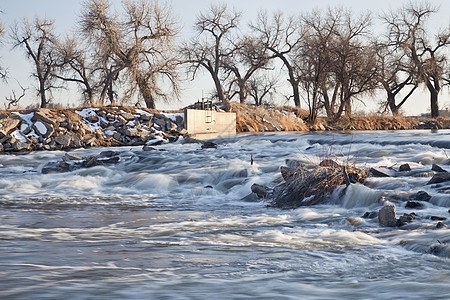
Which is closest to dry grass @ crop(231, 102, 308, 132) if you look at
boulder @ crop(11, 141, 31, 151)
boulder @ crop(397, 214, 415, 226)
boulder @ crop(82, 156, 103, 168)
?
boulder @ crop(11, 141, 31, 151)

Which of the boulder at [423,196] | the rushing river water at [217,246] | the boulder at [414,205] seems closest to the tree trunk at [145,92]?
the rushing river water at [217,246]

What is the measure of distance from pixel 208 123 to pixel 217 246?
22394 millimetres

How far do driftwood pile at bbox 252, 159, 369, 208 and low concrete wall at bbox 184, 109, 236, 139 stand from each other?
17246mm

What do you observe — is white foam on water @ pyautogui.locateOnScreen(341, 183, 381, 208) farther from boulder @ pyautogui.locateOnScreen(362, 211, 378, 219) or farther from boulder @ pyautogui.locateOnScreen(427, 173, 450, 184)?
boulder @ pyautogui.locateOnScreen(427, 173, 450, 184)

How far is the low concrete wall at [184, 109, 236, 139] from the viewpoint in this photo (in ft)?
82.1

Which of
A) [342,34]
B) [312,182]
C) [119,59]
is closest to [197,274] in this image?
[312,182]

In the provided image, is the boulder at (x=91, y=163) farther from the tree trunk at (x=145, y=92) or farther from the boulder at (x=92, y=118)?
the tree trunk at (x=145, y=92)

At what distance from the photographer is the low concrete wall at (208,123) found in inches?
985

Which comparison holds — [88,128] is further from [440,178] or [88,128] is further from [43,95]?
[43,95]

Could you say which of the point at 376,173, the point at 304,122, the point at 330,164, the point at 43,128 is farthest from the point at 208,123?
the point at 330,164

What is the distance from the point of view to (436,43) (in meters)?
40.3

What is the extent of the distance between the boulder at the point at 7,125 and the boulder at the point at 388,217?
18.0 meters

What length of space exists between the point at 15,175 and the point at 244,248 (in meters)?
8.73

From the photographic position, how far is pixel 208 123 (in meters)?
26.8
